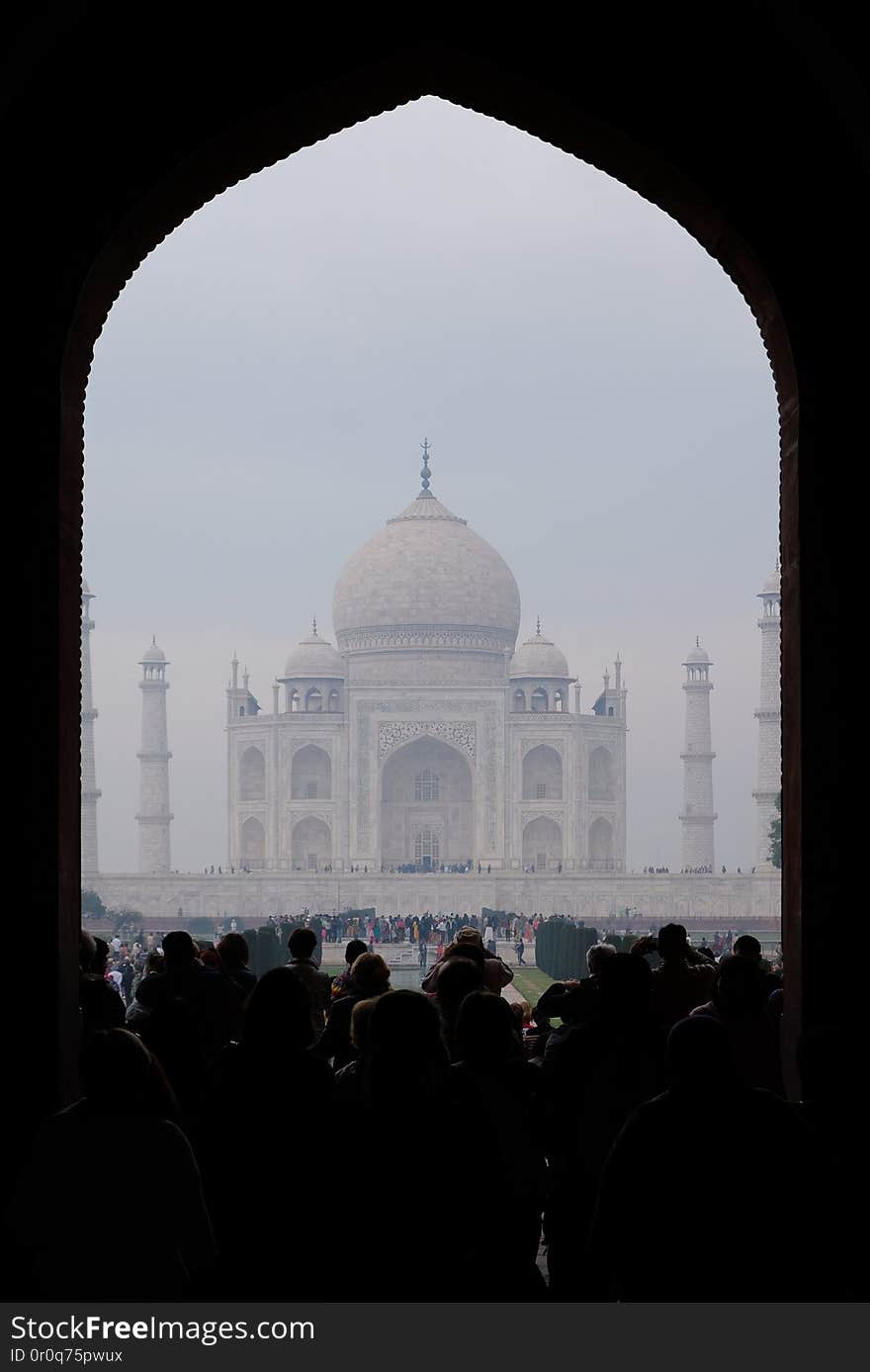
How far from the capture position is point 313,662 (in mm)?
34969

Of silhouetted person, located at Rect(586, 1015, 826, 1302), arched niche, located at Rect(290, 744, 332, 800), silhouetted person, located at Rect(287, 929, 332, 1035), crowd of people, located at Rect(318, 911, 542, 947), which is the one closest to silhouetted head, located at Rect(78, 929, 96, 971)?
silhouetted person, located at Rect(287, 929, 332, 1035)

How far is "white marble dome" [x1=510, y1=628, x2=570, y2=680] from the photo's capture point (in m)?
35.1

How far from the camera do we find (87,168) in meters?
3.89

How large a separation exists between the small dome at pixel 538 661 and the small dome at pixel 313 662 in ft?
10.5

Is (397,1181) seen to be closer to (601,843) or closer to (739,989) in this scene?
(739,989)

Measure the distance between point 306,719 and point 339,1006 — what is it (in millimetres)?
30229

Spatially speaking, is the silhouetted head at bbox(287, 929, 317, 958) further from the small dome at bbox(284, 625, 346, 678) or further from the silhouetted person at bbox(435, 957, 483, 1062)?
the small dome at bbox(284, 625, 346, 678)

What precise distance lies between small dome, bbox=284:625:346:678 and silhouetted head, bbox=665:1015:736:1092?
107 ft

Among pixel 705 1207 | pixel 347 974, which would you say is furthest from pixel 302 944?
pixel 705 1207

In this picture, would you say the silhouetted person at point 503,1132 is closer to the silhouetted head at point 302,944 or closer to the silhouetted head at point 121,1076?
the silhouetted head at point 121,1076

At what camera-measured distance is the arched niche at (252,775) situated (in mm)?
34344

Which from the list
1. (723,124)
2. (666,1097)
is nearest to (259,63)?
(723,124)

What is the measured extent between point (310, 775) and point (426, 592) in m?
3.91

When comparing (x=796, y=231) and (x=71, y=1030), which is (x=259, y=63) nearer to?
(x=796, y=231)
